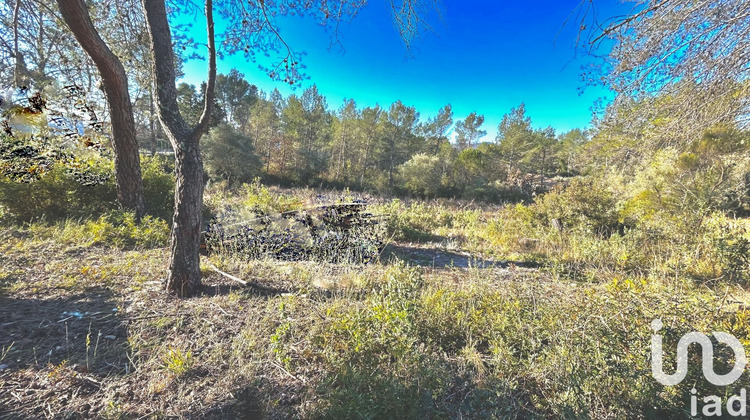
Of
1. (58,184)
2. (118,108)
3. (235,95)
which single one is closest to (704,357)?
(118,108)

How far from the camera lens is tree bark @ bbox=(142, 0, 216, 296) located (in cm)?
244

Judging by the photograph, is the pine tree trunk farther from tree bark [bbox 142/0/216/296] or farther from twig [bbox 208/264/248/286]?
twig [bbox 208/264/248/286]

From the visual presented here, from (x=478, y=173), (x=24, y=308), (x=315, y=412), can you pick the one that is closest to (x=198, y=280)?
(x=24, y=308)

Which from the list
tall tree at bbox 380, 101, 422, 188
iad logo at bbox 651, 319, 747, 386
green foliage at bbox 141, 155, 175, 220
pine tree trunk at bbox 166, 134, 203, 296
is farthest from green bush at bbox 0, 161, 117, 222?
tall tree at bbox 380, 101, 422, 188

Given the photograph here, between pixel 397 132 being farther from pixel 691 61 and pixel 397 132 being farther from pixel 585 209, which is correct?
pixel 691 61

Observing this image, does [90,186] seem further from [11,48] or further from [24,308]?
[24,308]

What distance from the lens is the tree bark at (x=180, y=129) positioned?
2.44 meters

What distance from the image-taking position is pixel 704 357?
4.92 feet

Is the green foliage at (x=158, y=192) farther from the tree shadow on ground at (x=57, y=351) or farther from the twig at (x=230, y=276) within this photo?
the tree shadow on ground at (x=57, y=351)

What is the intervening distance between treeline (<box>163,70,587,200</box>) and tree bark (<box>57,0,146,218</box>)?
11798 mm

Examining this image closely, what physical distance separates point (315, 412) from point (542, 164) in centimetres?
3437

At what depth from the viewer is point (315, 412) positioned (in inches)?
55.6

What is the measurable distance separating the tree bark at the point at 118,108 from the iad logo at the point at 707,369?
7074mm

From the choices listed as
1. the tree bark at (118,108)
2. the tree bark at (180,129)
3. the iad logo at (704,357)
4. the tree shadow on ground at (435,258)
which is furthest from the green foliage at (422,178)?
the iad logo at (704,357)
